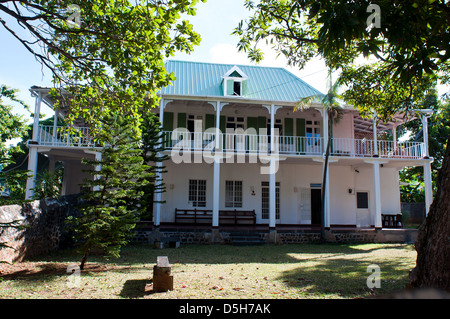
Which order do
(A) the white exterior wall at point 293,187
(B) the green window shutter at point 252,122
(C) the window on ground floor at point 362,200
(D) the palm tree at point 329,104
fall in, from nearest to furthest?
1. (D) the palm tree at point 329,104
2. (A) the white exterior wall at point 293,187
3. (B) the green window shutter at point 252,122
4. (C) the window on ground floor at point 362,200

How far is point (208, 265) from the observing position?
8750mm

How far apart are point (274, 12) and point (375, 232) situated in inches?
443

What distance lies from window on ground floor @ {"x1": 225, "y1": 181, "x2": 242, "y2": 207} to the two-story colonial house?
2.0 inches

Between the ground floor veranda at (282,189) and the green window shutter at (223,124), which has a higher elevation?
the green window shutter at (223,124)

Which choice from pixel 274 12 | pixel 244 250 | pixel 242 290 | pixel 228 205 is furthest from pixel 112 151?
pixel 228 205

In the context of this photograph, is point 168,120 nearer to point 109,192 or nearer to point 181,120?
point 181,120

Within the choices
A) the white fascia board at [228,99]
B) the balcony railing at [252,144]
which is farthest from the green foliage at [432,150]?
the white fascia board at [228,99]

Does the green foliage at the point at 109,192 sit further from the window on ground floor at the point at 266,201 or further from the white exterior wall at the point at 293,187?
the window on ground floor at the point at 266,201

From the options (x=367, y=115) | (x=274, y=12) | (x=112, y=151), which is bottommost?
(x=112, y=151)

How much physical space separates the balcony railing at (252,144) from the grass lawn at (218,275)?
17.3 ft

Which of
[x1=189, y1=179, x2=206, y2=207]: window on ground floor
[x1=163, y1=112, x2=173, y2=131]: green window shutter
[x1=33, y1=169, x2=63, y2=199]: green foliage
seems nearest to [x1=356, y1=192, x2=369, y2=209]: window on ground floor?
[x1=189, y1=179, x2=206, y2=207]: window on ground floor

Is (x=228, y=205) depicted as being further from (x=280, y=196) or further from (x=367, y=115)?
(x=367, y=115)

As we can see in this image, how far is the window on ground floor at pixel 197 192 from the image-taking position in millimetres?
17000
